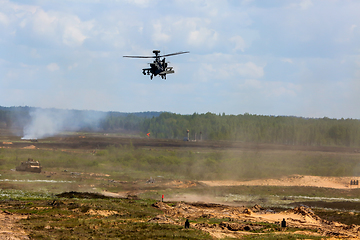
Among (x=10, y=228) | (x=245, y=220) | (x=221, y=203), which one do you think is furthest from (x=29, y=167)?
(x=245, y=220)

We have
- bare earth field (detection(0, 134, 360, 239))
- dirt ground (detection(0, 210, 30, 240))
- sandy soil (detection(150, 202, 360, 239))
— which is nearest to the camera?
dirt ground (detection(0, 210, 30, 240))

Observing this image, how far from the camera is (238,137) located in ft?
603

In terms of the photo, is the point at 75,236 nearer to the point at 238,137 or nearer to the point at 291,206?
the point at 291,206

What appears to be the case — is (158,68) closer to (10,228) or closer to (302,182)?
(10,228)

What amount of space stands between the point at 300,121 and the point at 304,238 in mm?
166603

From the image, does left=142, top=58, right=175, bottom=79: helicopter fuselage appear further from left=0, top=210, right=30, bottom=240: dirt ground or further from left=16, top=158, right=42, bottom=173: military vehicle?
left=16, top=158, right=42, bottom=173: military vehicle

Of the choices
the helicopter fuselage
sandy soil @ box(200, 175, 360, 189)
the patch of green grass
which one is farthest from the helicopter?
sandy soil @ box(200, 175, 360, 189)

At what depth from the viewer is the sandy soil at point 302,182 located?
296ft

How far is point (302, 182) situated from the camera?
302ft

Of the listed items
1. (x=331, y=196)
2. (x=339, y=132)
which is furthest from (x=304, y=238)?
(x=339, y=132)

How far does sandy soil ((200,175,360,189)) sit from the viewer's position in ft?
296

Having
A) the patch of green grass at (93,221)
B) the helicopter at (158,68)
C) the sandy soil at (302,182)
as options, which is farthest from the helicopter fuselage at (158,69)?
the sandy soil at (302,182)

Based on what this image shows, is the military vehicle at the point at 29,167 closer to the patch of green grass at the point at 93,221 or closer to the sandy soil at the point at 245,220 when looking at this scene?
the patch of green grass at the point at 93,221

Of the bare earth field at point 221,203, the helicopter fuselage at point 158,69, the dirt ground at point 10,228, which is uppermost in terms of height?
the helicopter fuselage at point 158,69
